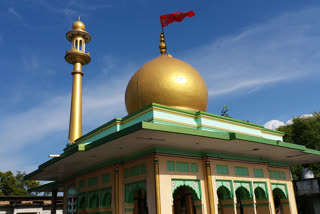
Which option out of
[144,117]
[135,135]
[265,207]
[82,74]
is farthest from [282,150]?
[82,74]

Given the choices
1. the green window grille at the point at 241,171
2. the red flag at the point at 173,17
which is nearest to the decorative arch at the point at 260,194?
A: the green window grille at the point at 241,171

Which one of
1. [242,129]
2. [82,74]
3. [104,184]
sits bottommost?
[104,184]

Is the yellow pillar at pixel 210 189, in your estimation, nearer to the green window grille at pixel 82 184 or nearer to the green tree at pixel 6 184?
the green window grille at pixel 82 184

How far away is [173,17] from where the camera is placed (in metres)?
17.2

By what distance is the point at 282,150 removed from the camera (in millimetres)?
13609

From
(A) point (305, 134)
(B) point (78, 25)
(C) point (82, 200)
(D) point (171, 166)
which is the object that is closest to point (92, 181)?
(C) point (82, 200)

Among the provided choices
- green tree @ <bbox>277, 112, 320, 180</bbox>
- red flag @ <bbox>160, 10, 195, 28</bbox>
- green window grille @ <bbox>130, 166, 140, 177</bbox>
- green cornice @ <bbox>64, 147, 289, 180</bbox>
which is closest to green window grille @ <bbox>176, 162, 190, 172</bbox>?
green cornice @ <bbox>64, 147, 289, 180</bbox>

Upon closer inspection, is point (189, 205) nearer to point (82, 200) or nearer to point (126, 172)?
point (126, 172)

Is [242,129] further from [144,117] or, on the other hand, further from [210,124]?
[144,117]

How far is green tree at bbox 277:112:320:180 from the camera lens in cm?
3338

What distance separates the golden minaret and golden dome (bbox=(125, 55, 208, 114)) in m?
7.34

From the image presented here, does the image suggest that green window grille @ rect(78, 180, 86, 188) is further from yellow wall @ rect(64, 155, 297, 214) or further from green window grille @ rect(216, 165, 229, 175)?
green window grille @ rect(216, 165, 229, 175)

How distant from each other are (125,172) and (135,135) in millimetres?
3421

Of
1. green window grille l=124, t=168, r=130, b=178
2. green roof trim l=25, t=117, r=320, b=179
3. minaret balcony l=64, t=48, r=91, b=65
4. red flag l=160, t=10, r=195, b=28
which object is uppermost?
minaret balcony l=64, t=48, r=91, b=65
